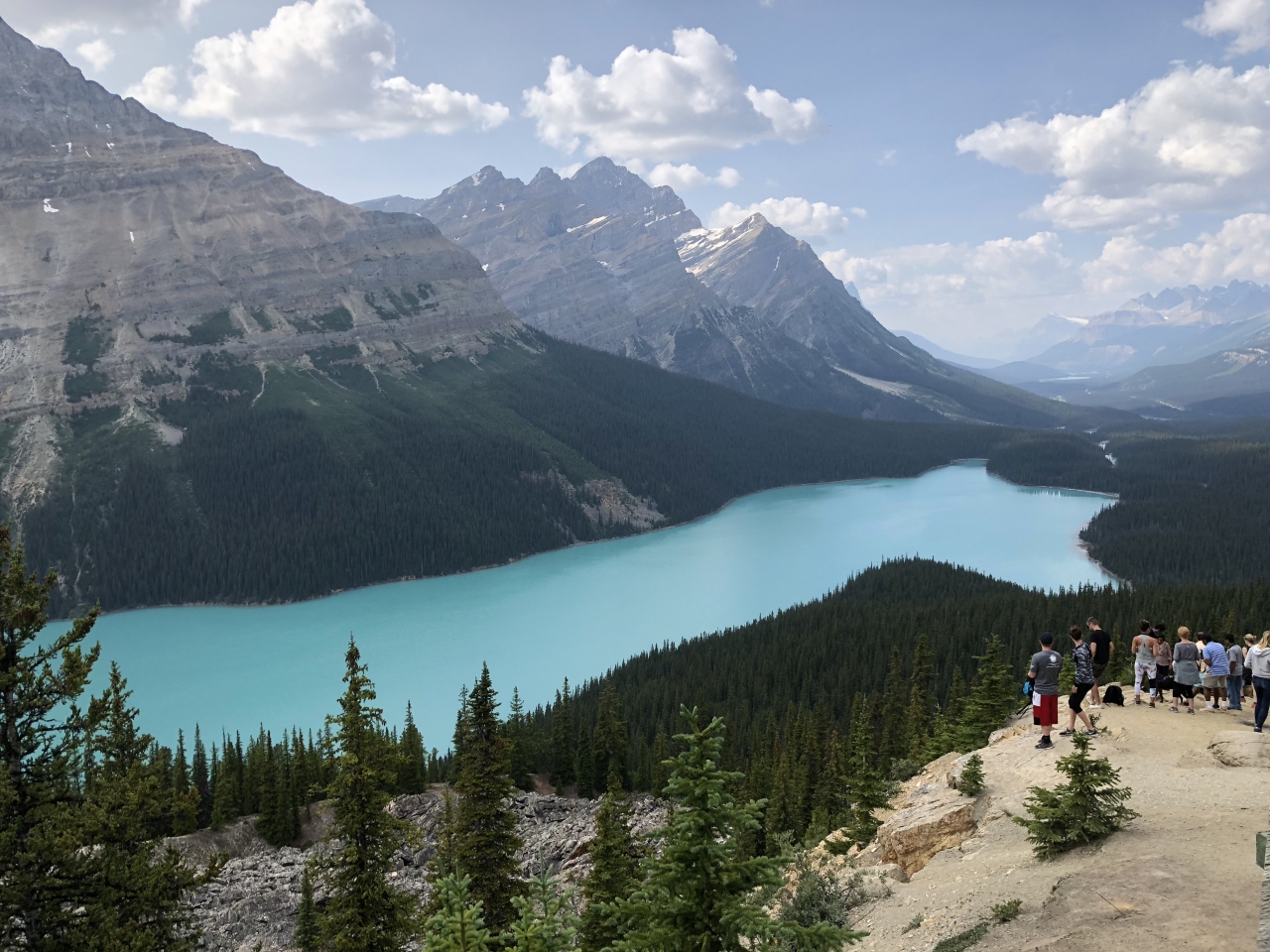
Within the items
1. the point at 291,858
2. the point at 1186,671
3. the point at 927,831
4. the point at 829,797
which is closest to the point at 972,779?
the point at 927,831

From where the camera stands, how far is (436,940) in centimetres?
1091

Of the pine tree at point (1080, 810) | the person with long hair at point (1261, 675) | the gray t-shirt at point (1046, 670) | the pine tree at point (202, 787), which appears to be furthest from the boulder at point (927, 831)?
the pine tree at point (202, 787)

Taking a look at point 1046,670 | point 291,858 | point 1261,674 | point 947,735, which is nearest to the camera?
point 1261,674

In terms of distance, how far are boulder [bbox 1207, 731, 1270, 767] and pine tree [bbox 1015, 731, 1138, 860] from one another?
6.33m

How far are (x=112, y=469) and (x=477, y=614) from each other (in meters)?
80.0

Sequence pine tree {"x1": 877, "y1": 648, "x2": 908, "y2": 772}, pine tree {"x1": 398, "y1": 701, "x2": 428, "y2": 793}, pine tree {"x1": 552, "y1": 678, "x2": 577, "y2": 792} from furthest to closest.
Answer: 1. pine tree {"x1": 552, "y1": 678, "x2": 577, "y2": 792}
2. pine tree {"x1": 398, "y1": 701, "x2": 428, "y2": 793}
3. pine tree {"x1": 877, "y1": 648, "x2": 908, "y2": 772}

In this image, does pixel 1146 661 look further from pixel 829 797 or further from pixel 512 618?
pixel 512 618

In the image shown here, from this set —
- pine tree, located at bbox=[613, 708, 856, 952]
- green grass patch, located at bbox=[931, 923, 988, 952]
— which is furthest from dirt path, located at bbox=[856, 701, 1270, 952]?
pine tree, located at bbox=[613, 708, 856, 952]

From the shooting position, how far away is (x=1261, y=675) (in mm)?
22172

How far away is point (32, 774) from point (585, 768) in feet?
149

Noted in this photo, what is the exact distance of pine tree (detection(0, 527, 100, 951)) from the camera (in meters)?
14.9

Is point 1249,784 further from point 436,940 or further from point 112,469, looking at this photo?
point 112,469

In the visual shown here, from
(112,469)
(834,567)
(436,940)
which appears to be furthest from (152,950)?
(112,469)

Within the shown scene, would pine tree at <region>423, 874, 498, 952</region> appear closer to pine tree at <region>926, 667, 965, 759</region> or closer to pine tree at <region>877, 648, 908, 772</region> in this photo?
pine tree at <region>926, 667, 965, 759</region>
